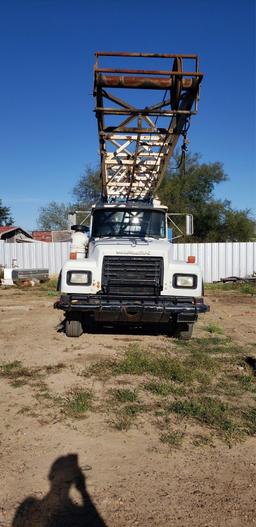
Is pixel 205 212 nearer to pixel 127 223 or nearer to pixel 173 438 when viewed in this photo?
pixel 127 223

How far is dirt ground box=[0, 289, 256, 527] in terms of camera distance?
8.83ft

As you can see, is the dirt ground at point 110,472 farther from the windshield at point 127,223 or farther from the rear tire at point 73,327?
the windshield at point 127,223

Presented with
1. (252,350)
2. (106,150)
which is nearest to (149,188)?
(106,150)

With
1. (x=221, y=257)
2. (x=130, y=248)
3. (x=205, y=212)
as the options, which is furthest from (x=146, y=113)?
(x=205, y=212)

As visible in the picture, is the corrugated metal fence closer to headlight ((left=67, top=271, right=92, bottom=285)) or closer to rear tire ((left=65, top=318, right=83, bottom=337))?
rear tire ((left=65, top=318, right=83, bottom=337))

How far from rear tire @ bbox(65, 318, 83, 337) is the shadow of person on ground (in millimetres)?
4279

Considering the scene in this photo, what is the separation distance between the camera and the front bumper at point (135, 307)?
6551 mm

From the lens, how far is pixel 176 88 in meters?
6.04

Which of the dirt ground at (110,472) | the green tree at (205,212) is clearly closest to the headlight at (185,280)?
the dirt ground at (110,472)

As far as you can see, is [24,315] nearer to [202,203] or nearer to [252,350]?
[252,350]

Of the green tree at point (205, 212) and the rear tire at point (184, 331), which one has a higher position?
the green tree at point (205, 212)


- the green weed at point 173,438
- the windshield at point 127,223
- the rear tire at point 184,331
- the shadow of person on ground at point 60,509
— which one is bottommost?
the shadow of person on ground at point 60,509

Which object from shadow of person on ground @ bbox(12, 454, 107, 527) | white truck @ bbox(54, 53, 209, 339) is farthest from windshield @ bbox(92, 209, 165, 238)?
shadow of person on ground @ bbox(12, 454, 107, 527)

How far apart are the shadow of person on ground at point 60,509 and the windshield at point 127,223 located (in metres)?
5.72
